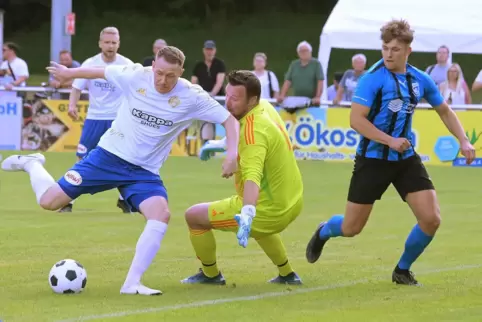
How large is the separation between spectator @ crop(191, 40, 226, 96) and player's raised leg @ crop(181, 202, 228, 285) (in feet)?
43.2

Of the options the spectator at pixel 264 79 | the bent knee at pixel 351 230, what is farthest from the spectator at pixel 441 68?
the bent knee at pixel 351 230

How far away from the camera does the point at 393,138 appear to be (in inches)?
312

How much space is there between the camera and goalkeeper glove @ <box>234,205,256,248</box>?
727cm

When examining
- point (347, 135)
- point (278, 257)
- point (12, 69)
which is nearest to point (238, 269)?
point (278, 257)

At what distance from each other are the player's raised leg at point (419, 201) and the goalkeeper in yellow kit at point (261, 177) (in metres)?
0.78

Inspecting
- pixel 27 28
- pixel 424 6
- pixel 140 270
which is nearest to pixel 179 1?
pixel 27 28

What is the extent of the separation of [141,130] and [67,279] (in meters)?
1.22

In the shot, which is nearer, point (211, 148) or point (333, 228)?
point (211, 148)

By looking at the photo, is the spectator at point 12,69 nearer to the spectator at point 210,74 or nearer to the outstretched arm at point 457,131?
the spectator at point 210,74

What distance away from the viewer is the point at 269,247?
829cm

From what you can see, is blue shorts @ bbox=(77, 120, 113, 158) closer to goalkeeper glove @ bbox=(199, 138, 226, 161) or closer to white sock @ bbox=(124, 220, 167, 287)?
goalkeeper glove @ bbox=(199, 138, 226, 161)

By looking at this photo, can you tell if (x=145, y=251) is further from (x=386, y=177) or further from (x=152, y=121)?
(x=386, y=177)

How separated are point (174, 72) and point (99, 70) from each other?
585 millimetres

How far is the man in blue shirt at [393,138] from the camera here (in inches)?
316
